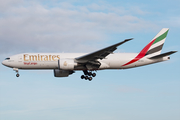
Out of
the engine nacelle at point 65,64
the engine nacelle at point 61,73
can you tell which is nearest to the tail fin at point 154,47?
the engine nacelle at point 65,64

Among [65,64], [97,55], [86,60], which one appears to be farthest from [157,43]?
[65,64]

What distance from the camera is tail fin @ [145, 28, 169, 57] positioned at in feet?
127

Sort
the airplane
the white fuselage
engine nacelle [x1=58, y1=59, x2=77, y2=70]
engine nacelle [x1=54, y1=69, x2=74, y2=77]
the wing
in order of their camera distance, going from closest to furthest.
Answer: the wing → engine nacelle [x1=58, y1=59, x2=77, y2=70] → the airplane → the white fuselage → engine nacelle [x1=54, y1=69, x2=74, y2=77]

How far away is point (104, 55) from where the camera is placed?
3478 centimetres

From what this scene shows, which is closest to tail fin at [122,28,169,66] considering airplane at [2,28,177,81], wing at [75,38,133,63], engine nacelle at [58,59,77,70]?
airplane at [2,28,177,81]

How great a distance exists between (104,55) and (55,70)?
27.3 ft

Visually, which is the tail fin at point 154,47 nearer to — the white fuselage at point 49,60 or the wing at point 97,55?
the white fuselage at point 49,60

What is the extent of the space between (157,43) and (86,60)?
36.2 ft

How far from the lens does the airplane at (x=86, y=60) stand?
3462cm

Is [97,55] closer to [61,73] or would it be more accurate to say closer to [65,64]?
[65,64]

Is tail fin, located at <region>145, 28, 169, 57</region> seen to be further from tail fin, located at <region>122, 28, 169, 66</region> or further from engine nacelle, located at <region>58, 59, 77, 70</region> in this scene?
engine nacelle, located at <region>58, 59, 77, 70</region>

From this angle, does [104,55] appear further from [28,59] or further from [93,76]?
[28,59]


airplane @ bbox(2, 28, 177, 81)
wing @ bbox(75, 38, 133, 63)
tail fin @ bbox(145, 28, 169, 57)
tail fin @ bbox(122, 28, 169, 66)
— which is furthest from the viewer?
tail fin @ bbox(145, 28, 169, 57)

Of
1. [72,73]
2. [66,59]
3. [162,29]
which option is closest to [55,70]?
[72,73]
